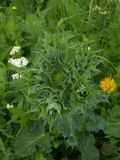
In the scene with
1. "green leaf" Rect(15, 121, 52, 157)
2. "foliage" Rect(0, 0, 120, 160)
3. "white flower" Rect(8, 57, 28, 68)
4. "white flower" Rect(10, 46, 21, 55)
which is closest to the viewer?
"foliage" Rect(0, 0, 120, 160)

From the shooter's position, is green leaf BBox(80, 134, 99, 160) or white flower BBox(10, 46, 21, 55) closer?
green leaf BBox(80, 134, 99, 160)

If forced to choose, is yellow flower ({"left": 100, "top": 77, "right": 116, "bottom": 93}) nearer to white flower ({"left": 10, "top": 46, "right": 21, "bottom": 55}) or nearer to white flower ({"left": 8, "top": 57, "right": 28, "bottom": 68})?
white flower ({"left": 8, "top": 57, "right": 28, "bottom": 68})

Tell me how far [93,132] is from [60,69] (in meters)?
0.56

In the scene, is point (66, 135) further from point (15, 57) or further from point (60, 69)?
point (15, 57)

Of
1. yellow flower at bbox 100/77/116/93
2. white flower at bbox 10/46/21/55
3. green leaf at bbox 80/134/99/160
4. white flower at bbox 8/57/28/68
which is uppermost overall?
white flower at bbox 10/46/21/55

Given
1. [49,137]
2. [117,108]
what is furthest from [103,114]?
[49,137]

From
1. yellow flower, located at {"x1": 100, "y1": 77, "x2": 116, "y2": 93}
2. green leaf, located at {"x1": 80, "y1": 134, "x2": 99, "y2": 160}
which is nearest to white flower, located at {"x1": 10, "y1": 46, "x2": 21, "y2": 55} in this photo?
yellow flower, located at {"x1": 100, "y1": 77, "x2": 116, "y2": 93}

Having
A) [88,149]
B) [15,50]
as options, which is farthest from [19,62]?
[88,149]

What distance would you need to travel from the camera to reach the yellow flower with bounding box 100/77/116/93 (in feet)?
8.48

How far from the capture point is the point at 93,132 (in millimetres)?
2611

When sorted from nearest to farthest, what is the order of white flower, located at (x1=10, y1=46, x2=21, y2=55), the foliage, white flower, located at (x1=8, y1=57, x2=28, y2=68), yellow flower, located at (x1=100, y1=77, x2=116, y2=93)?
the foliage, yellow flower, located at (x1=100, y1=77, x2=116, y2=93), white flower, located at (x1=8, y1=57, x2=28, y2=68), white flower, located at (x1=10, y1=46, x2=21, y2=55)

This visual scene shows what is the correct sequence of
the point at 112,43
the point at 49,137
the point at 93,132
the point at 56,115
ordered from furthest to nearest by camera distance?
1. the point at 112,43
2. the point at 93,132
3. the point at 49,137
4. the point at 56,115

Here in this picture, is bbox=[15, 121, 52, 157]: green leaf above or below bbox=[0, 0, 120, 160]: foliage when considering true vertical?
below

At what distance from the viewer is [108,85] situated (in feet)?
8.52
